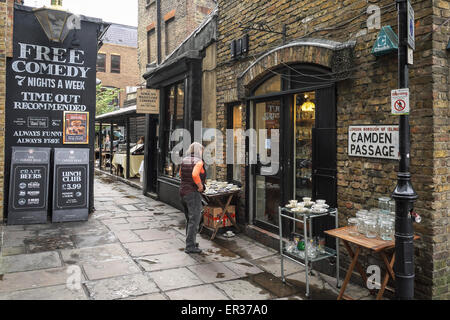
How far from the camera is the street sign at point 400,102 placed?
131 inches

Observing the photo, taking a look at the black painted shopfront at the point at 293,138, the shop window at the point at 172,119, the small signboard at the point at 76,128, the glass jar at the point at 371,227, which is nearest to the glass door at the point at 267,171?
the black painted shopfront at the point at 293,138

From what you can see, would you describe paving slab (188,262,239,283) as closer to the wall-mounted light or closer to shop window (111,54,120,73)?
the wall-mounted light

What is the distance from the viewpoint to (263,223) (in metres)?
6.62

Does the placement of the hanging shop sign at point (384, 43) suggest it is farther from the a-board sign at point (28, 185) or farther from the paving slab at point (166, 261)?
the a-board sign at point (28, 185)

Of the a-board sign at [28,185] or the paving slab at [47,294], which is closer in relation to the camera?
the paving slab at [47,294]

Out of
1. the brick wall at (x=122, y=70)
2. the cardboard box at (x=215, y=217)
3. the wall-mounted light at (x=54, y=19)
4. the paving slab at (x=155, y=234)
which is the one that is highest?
the brick wall at (x=122, y=70)

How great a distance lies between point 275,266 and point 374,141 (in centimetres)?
234

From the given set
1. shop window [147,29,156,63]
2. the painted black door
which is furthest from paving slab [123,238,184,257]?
shop window [147,29,156,63]

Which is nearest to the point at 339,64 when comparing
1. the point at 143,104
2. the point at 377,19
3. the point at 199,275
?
the point at 377,19

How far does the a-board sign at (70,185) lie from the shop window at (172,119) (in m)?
2.58

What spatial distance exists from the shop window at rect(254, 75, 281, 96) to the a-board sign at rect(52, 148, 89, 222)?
14.1 ft

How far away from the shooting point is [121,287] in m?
4.39
